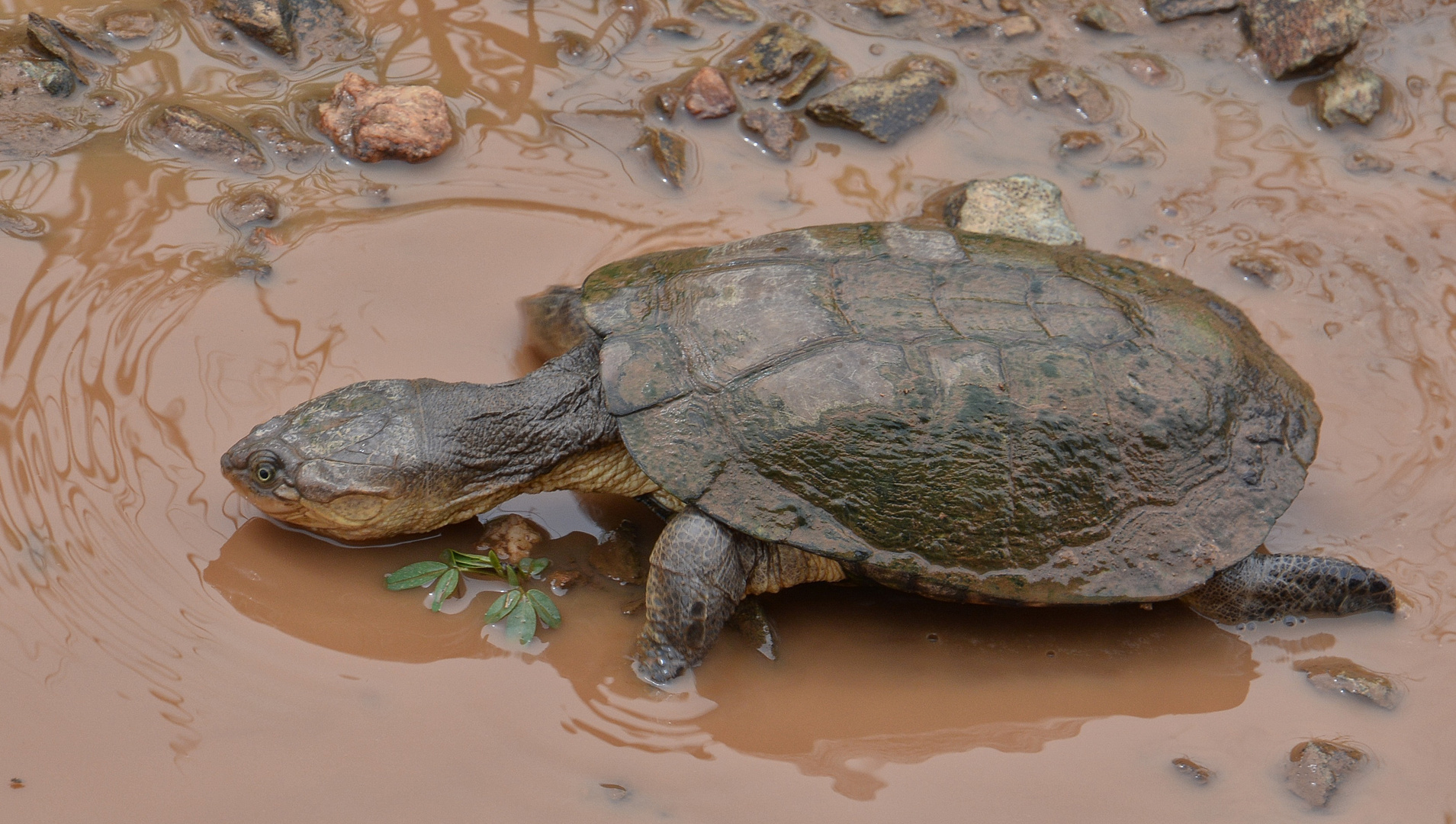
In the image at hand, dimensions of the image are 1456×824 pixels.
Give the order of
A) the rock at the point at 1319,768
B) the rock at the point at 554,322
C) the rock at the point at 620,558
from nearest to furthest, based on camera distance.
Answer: the rock at the point at 1319,768, the rock at the point at 620,558, the rock at the point at 554,322

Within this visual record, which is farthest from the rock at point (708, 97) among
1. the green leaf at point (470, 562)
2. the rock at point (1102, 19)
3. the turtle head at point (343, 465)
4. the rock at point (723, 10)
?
the green leaf at point (470, 562)

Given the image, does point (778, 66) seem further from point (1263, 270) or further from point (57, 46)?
point (57, 46)

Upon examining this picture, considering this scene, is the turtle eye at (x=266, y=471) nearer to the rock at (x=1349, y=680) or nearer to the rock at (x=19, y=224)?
the rock at (x=19, y=224)

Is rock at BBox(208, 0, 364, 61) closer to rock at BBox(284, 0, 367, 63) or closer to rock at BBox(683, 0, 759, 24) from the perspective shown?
rock at BBox(284, 0, 367, 63)

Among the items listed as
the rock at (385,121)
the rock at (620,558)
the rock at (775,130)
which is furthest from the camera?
the rock at (775,130)

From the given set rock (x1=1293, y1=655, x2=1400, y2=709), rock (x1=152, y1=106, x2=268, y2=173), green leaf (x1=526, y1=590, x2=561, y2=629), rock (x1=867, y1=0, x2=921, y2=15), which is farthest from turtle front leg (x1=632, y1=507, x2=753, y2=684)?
rock (x1=867, y1=0, x2=921, y2=15)

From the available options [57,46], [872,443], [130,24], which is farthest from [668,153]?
[57,46]

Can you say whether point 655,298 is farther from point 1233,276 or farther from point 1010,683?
point 1233,276

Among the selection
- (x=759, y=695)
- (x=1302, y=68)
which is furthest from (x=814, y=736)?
(x=1302, y=68)
